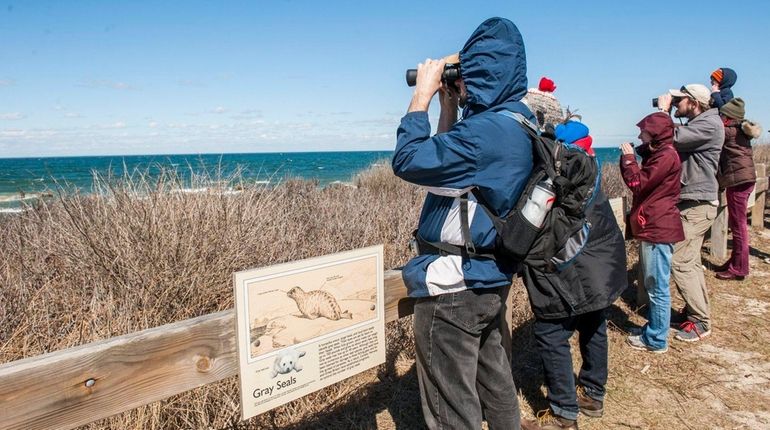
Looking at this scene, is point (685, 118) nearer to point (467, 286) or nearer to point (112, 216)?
point (467, 286)

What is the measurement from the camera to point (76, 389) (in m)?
1.50

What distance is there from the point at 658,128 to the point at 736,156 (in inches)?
96.7

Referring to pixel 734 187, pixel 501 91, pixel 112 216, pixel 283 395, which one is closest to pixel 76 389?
pixel 283 395

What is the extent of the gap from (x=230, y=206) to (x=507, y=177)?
3.30 metres

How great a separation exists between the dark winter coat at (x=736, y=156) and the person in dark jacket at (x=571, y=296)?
132 inches

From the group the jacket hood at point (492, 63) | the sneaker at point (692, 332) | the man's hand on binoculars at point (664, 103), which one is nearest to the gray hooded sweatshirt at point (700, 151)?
the man's hand on binoculars at point (664, 103)

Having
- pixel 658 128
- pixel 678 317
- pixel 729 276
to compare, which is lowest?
pixel 678 317

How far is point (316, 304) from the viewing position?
1.98 meters

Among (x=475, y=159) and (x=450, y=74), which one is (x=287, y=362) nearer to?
(x=475, y=159)

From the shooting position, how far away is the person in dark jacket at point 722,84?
543cm

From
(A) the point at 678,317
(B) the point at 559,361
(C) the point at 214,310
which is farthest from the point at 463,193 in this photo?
(A) the point at 678,317

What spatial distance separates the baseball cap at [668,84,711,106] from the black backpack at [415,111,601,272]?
2532 millimetres

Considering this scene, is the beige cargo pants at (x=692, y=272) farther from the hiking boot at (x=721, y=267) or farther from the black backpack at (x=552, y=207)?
the black backpack at (x=552, y=207)

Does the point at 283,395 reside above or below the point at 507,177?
below
